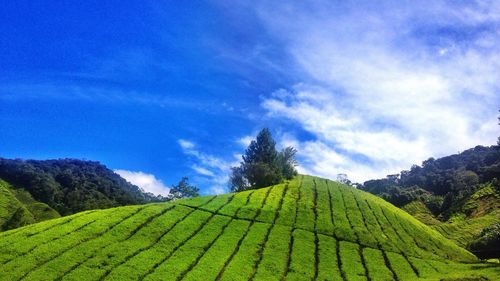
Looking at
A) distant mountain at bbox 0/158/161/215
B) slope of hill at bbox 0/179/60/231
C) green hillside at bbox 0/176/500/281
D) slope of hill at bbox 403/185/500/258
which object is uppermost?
distant mountain at bbox 0/158/161/215

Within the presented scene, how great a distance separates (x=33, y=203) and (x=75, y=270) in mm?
141834

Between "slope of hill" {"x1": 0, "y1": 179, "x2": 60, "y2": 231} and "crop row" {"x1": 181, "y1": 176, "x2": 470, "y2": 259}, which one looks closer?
"crop row" {"x1": 181, "y1": 176, "x2": 470, "y2": 259}

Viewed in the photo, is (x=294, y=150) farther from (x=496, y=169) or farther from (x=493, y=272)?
(x=496, y=169)

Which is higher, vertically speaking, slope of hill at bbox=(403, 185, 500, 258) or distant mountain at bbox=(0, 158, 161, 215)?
distant mountain at bbox=(0, 158, 161, 215)

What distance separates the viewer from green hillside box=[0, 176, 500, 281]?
4194cm

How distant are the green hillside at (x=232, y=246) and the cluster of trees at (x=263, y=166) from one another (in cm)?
1962

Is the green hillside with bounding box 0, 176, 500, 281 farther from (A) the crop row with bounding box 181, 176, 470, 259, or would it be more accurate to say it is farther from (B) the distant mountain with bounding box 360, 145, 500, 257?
(B) the distant mountain with bounding box 360, 145, 500, 257

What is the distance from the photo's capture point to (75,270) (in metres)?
39.9

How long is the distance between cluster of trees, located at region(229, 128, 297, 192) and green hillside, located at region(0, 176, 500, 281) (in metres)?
19.6

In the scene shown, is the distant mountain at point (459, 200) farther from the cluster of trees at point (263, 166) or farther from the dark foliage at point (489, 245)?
the cluster of trees at point (263, 166)

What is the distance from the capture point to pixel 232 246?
50.8 m

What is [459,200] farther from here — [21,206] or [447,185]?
[21,206]

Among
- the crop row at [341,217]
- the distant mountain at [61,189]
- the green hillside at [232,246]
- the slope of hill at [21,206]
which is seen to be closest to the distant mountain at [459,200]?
the crop row at [341,217]

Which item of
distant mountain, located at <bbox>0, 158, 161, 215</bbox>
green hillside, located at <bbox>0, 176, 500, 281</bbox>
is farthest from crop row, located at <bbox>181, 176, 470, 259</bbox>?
distant mountain, located at <bbox>0, 158, 161, 215</bbox>
